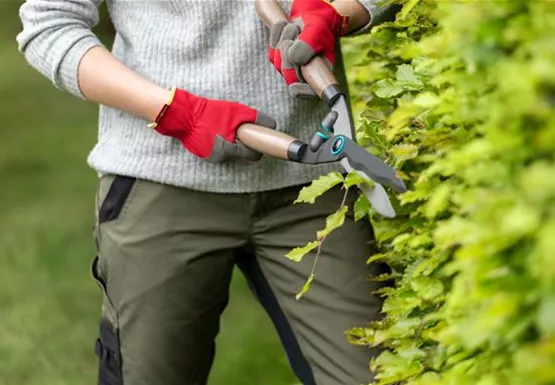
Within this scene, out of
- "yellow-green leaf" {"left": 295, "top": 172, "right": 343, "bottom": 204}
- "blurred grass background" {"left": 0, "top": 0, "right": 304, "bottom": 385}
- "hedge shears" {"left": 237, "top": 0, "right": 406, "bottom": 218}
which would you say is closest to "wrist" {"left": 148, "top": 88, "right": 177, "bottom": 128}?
"hedge shears" {"left": 237, "top": 0, "right": 406, "bottom": 218}

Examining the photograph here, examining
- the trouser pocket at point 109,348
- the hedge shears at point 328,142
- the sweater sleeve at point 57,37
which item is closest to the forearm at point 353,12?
the hedge shears at point 328,142

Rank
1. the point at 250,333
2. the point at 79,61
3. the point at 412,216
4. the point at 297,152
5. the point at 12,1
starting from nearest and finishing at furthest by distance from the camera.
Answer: the point at 412,216, the point at 297,152, the point at 79,61, the point at 250,333, the point at 12,1

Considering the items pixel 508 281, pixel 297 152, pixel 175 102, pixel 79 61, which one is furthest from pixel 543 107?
pixel 79 61

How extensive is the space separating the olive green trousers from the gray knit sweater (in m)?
0.04

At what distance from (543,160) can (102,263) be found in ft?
4.07

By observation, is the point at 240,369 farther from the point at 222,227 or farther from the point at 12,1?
the point at 12,1

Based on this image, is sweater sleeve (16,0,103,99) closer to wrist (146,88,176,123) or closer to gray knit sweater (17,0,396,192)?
gray knit sweater (17,0,396,192)

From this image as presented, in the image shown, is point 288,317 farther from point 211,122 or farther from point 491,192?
point 491,192

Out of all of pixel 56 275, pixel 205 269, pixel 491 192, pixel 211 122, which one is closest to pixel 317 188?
pixel 211 122

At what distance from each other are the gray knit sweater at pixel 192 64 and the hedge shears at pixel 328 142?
0.10 m

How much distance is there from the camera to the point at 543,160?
87 cm

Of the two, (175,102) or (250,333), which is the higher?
(175,102)

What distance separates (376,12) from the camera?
5.80 ft

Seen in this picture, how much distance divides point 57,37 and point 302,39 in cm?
52
